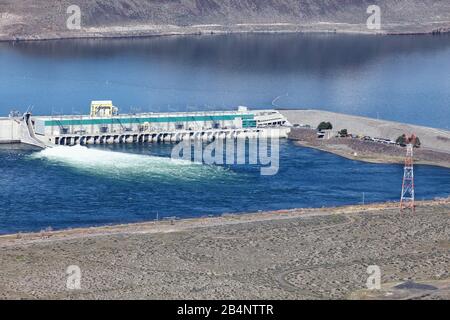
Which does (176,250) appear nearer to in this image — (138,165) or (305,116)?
(138,165)

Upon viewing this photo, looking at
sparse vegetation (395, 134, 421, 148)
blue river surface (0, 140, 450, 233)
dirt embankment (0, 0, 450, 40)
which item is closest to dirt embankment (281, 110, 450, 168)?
sparse vegetation (395, 134, 421, 148)

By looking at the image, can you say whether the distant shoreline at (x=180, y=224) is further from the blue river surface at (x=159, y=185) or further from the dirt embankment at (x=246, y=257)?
the blue river surface at (x=159, y=185)

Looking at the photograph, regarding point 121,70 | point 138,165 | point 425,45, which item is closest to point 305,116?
point 138,165

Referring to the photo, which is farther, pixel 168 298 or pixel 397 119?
pixel 397 119

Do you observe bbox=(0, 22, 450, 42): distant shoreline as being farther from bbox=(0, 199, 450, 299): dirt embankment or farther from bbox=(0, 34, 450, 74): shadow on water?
bbox=(0, 199, 450, 299): dirt embankment

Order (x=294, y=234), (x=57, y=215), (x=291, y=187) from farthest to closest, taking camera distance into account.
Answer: (x=291, y=187)
(x=57, y=215)
(x=294, y=234)

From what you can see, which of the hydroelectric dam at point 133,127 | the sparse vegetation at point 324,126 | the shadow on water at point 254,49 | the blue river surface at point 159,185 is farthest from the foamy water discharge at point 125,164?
the shadow on water at point 254,49

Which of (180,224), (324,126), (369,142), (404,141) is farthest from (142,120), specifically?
(180,224)

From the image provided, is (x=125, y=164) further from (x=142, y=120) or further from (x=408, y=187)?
(x=408, y=187)
